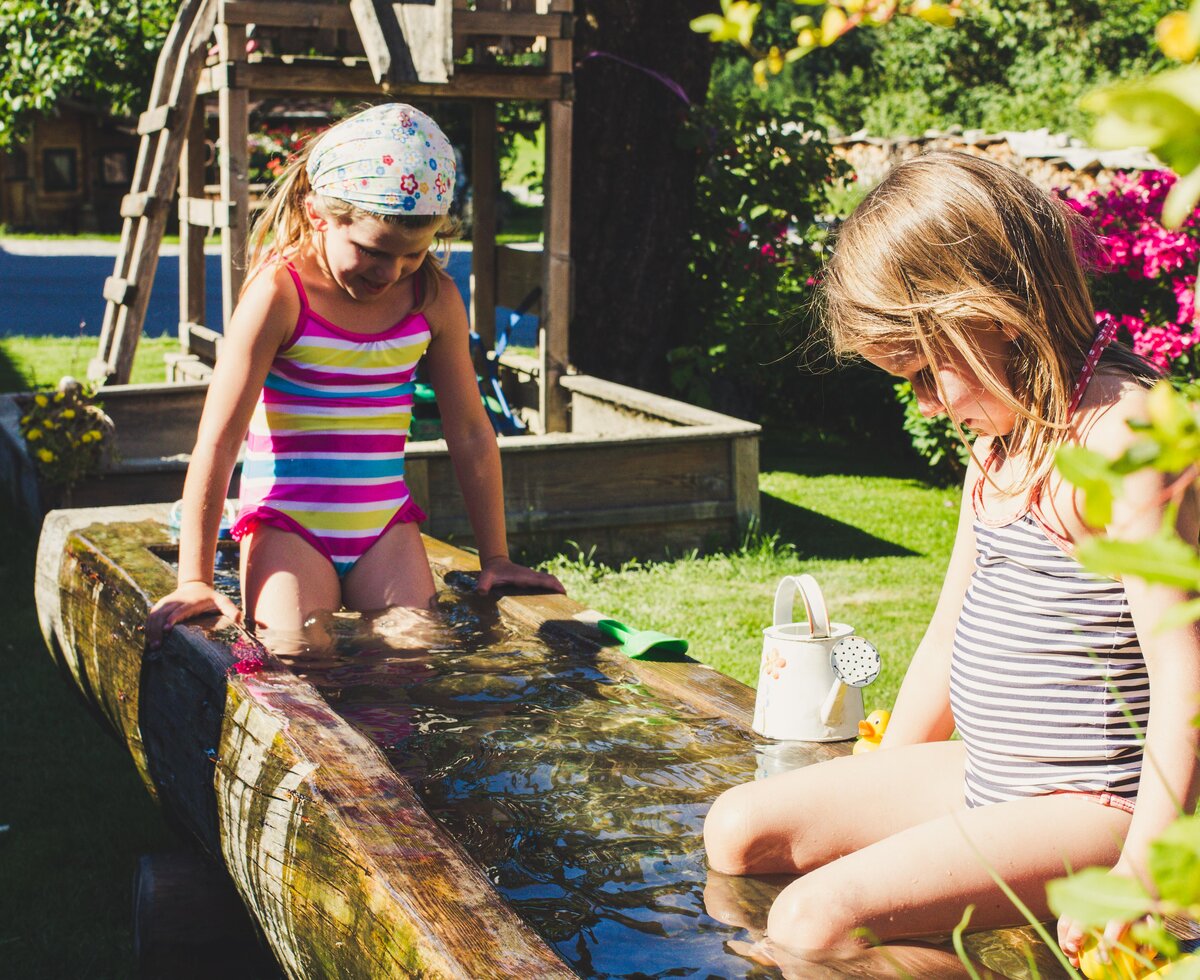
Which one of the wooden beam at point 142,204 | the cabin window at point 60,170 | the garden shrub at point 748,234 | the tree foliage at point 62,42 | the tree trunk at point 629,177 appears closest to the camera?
the wooden beam at point 142,204

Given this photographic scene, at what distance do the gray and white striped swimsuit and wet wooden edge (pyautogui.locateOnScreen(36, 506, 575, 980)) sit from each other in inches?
30.2

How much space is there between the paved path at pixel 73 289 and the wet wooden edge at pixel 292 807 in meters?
10.2

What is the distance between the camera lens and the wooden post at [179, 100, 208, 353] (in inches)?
294

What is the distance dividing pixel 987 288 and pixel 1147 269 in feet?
16.0

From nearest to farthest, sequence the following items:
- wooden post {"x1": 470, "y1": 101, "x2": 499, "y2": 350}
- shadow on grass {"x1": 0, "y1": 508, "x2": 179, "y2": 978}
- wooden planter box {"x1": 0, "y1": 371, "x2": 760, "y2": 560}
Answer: shadow on grass {"x1": 0, "y1": 508, "x2": 179, "y2": 978}, wooden planter box {"x1": 0, "y1": 371, "x2": 760, "y2": 560}, wooden post {"x1": 470, "y1": 101, "x2": 499, "y2": 350}

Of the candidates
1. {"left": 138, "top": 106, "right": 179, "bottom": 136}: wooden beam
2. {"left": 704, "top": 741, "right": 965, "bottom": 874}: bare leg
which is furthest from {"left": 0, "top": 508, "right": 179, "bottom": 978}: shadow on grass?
{"left": 138, "top": 106, "right": 179, "bottom": 136}: wooden beam

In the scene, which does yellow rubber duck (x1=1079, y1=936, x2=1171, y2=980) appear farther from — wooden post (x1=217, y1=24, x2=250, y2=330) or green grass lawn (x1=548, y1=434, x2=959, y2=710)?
wooden post (x1=217, y1=24, x2=250, y2=330)

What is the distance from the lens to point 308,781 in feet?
6.68

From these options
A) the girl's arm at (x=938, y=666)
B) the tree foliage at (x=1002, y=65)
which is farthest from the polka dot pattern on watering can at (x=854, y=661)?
the tree foliage at (x=1002, y=65)

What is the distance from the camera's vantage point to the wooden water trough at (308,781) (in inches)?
65.9

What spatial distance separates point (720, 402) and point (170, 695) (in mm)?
5757

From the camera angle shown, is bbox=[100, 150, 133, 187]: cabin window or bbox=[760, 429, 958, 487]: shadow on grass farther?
bbox=[100, 150, 133, 187]: cabin window

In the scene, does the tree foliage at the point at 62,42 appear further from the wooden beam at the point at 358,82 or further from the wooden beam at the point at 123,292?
the wooden beam at the point at 358,82

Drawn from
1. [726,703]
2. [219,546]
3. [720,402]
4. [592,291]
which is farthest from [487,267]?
[726,703]
